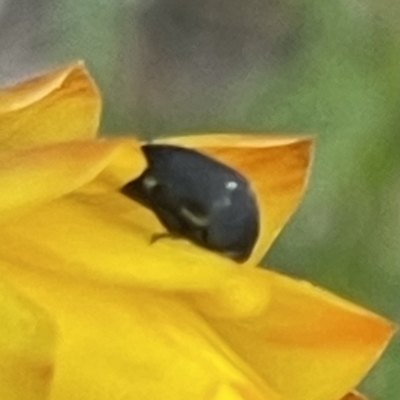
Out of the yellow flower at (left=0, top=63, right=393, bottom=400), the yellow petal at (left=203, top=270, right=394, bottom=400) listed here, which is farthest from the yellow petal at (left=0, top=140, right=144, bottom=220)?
the yellow petal at (left=203, top=270, right=394, bottom=400)

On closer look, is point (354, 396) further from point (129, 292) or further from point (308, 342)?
point (129, 292)

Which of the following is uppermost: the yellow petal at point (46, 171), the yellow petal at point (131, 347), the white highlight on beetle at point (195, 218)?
the yellow petal at point (46, 171)

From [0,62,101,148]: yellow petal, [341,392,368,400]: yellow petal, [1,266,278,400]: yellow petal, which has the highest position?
[0,62,101,148]: yellow petal

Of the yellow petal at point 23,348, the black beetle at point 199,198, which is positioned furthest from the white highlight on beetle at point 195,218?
the yellow petal at point 23,348

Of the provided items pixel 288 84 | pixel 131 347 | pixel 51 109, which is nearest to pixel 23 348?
pixel 131 347

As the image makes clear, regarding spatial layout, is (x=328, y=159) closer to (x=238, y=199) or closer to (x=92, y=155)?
(x=238, y=199)

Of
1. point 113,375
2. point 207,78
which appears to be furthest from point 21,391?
point 207,78

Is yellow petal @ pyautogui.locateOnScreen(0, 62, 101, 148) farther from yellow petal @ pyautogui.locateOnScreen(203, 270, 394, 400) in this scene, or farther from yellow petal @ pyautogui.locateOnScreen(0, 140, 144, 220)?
yellow petal @ pyautogui.locateOnScreen(203, 270, 394, 400)

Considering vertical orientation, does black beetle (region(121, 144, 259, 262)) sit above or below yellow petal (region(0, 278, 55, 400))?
above

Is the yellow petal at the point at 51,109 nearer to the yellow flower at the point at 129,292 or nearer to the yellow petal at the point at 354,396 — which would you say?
the yellow flower at the point at 129,292
